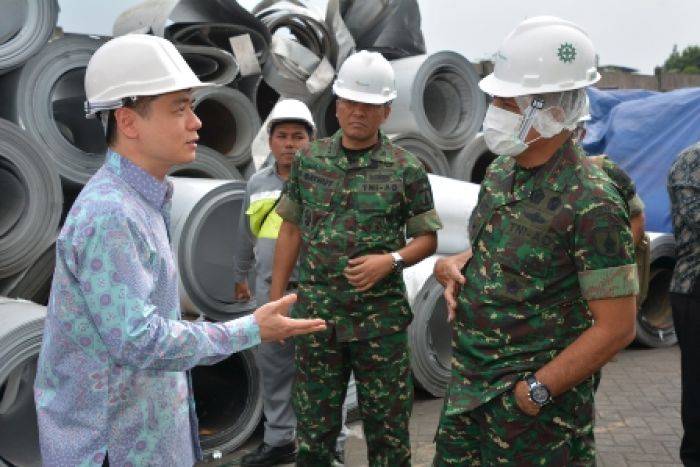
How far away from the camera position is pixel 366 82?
307cm

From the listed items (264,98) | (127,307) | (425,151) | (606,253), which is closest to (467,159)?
(425,151)

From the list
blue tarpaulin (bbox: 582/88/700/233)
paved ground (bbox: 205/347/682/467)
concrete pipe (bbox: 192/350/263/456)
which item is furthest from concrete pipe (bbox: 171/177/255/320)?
blue tarpaulin (bbox: 582/88/700/233)

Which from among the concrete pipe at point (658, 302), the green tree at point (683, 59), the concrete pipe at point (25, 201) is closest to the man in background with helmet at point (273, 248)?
the concrete pipe at point (25, 201)

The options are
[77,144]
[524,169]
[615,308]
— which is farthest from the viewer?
[77,144]

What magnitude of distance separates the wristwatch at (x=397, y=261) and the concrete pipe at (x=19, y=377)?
1528mm

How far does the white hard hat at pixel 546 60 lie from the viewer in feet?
6.40

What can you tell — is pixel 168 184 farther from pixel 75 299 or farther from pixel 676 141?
pixel 676 141

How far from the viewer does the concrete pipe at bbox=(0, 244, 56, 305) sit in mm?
4039

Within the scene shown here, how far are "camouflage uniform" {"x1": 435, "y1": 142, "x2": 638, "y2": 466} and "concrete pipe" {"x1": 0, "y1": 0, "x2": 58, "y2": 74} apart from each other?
323 cm

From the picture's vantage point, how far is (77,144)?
520 cm

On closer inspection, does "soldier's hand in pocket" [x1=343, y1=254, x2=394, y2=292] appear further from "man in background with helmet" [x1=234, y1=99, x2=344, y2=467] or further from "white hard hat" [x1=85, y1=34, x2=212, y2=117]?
"white hard hat" [x1=85, y1=34, x2=212, y2=117]

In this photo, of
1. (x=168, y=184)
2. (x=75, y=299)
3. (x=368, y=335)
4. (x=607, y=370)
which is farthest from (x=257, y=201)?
(x=607, y=370)

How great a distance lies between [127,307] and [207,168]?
337 cm

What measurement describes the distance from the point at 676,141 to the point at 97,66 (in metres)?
6.45
